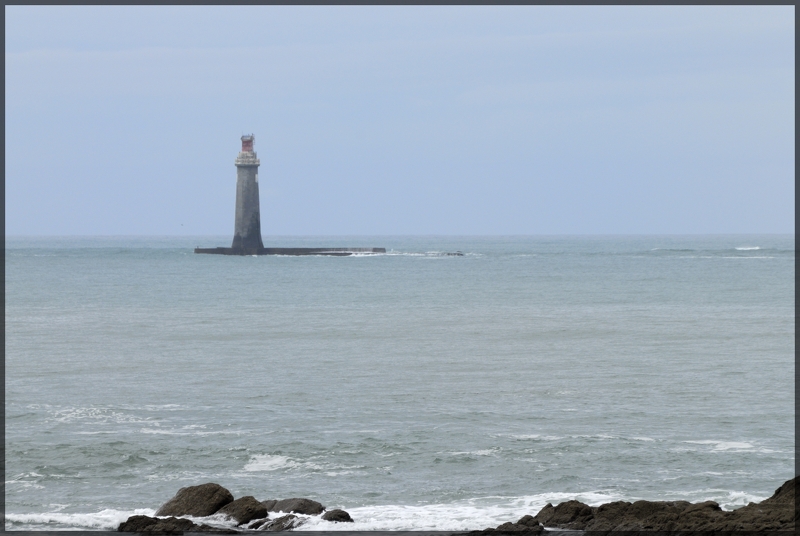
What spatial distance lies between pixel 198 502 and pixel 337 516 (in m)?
1.66

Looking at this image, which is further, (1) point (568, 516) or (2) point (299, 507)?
(2) point (299, 507)

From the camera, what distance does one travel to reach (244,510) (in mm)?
11789

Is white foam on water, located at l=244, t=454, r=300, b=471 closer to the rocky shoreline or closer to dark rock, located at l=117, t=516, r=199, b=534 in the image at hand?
the rocky shoreline

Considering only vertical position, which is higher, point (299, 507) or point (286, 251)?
point (286, 251)

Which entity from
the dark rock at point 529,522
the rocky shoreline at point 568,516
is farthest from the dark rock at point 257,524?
the dark rock at point 529,522

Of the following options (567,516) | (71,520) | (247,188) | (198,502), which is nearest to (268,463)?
(198,502)

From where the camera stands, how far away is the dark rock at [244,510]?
11734mm

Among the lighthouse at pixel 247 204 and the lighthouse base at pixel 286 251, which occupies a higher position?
the lighthouse at pixel 247 204

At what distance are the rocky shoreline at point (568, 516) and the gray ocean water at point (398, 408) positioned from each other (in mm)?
721

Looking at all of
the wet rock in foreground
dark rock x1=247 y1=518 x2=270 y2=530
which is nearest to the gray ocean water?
the wet rock in foreground

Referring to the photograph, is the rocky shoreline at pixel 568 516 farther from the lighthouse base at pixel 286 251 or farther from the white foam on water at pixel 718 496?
the lighthouse base at pixel 286 251

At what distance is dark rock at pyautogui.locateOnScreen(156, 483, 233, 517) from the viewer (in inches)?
473

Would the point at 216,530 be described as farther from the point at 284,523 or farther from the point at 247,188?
the point at 247,188

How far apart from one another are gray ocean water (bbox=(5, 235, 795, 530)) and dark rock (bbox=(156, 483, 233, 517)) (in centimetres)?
86
